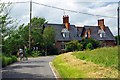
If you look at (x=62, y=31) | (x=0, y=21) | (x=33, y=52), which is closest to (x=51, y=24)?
(x=62, y=31)

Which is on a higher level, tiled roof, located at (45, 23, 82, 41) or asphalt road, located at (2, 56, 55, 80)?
tiled roof, located at (45, 23, 82, 41)

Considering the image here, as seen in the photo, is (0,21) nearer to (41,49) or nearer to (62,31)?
(41,49)

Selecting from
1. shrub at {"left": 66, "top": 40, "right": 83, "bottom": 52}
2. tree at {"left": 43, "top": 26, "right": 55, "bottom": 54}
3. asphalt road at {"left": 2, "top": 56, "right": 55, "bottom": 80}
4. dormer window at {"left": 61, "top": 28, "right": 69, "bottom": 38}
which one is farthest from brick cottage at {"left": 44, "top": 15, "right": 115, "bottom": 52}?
asphalt road at {"left": 2, "top": 56, "right": 55, "bottom": 80}

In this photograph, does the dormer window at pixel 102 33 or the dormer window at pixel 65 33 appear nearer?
the dormer window at pixel 65 33

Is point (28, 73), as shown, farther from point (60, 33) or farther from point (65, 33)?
point (65, 33)

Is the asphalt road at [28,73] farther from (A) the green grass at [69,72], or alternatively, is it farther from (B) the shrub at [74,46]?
(B) the shrub at [74,46]

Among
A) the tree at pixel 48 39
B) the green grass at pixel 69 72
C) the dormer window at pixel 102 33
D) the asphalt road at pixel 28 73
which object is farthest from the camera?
the dormer window at pixel 102 33

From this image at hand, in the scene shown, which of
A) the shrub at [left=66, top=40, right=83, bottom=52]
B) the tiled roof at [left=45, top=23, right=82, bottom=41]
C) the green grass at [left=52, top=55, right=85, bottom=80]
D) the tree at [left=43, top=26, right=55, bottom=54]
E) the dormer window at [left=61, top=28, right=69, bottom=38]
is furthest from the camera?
the dormer window at [left=61, top=28, right=69, bottom=38]

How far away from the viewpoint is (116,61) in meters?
19.1

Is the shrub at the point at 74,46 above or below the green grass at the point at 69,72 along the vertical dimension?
below

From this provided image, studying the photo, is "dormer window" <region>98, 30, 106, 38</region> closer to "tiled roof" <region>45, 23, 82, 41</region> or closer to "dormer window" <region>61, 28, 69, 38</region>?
"tiled roof" <region>45, 23, 82, 41</region>

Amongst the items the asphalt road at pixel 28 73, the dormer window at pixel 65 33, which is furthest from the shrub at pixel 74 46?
the asphalt road at pixel 28 73

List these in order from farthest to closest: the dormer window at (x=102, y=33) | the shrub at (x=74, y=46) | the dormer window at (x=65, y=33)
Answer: the dormer window at (x=102, y=33), the dormer window at (x=65, y=33), the shrub at (x=74, y=46)

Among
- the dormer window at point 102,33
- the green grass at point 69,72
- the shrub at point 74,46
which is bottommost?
the shrub at point 74,46
